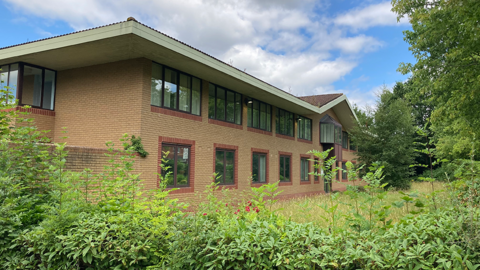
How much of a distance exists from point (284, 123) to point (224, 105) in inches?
285

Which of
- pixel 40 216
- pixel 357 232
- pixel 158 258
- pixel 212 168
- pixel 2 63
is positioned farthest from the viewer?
pixel 212 168

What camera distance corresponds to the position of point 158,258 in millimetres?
4074

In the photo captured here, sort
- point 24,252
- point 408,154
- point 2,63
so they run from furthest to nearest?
point 408,154 < point 2,63 < point 24,252

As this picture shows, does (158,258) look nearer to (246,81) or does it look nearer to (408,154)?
(246,81)

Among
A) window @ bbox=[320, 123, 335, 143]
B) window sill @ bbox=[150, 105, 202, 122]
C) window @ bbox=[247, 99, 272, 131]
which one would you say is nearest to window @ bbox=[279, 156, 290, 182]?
window @ bbox=[247, 99, 272, 131]

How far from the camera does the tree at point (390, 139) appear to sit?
28.2 metres

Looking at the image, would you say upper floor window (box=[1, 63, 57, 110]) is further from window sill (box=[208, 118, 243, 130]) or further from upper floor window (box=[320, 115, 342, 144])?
upper floor window (box=[320, 115, 342, 144])

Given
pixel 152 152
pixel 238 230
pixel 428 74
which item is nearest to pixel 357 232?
pixel 238 230

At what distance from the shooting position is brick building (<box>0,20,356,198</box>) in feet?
39.8

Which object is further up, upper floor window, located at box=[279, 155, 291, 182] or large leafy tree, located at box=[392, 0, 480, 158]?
large leafy tree, located at box=[392, 0, 480, 158]

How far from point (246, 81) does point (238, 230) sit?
13090 millimetres

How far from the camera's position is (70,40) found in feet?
38.4

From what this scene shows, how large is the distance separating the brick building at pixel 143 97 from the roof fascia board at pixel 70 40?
0.10ft

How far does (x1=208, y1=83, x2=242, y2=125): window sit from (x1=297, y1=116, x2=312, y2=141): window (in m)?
7.99
